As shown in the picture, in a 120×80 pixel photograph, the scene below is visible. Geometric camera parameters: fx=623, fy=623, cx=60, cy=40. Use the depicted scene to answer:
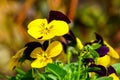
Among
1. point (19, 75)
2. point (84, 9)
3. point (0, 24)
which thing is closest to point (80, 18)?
point (84, 9)

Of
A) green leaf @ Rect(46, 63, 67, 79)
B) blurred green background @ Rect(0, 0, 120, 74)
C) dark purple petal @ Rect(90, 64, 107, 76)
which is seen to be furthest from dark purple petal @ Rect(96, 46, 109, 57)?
blurred green background @ Rect(0, 0, 120, 74)

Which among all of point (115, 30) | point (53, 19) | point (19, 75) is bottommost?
point (115, 30)

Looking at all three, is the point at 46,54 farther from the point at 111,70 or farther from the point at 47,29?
the point at 111,70

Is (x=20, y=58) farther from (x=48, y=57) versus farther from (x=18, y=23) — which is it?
(x=18, y=23)

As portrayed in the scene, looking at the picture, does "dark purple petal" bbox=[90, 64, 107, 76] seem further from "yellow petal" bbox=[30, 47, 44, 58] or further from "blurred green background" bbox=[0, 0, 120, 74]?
"blurred green background" bbox=[0, 0, 120, 74]

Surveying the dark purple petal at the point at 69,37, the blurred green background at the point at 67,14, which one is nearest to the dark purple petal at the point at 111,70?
the dark purple petal at the point at 69,37

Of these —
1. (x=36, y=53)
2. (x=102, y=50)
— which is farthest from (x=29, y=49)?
(x=102, y=50)
